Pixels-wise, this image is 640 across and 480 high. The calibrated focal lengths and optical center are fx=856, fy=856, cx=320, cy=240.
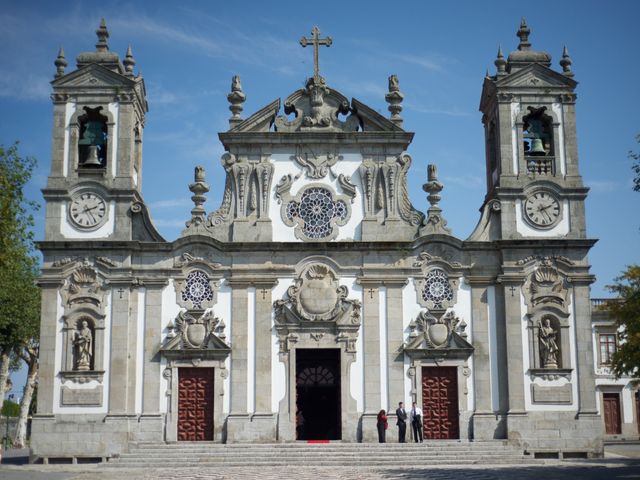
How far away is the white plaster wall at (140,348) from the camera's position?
26.1m

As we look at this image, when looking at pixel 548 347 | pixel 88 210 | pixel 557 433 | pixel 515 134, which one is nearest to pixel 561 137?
pixel 515 134

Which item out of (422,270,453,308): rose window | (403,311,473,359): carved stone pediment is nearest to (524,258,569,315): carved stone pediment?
(403,311,473,359): carved stone pediment

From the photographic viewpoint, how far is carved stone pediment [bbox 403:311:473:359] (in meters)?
26.3

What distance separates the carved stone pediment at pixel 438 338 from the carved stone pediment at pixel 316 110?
6.70 metres

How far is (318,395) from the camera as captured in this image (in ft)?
89.5

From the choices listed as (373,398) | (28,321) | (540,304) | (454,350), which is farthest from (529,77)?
(28,321)

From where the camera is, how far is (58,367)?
2598 cm

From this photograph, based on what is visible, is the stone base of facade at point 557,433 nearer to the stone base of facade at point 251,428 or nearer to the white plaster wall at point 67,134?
the stone base of facade at point 251,428

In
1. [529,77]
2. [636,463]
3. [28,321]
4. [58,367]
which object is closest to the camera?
[636,463]

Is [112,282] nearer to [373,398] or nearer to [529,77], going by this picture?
[373,398]

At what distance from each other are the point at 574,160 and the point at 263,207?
33.2 feet

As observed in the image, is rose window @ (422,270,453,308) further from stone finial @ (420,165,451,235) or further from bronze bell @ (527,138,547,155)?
bronze bell @ (527,138,547,155)

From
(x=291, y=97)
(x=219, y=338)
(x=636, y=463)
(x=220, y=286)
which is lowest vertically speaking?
(x=636, y=463)

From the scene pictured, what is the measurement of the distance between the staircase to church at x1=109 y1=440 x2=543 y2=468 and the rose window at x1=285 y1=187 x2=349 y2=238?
6.69 meters
